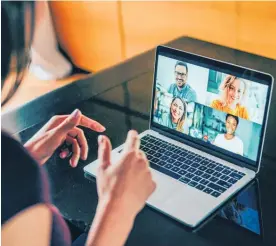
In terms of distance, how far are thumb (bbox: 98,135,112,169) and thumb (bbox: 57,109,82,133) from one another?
0.07 meters

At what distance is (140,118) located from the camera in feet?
3.38

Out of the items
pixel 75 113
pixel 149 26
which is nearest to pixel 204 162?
pixel 75 113

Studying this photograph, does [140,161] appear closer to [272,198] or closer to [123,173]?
[123,173]

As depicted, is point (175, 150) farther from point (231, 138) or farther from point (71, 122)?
point (71, 122)

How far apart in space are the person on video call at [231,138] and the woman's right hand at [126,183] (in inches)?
5.7

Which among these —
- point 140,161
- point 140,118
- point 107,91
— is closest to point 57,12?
point 107,91

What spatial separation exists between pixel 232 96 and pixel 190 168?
0.15 meters

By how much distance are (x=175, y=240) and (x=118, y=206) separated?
0.33ft

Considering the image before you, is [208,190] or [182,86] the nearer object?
[208,190]

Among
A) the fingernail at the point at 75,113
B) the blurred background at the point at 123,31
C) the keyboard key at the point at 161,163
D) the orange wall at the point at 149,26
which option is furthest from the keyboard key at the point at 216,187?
the orange wall at the point at 149,26

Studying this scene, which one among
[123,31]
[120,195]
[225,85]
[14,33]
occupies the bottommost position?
[123,31]

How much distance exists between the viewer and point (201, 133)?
34.9 inches

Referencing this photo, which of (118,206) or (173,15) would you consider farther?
(173,15)

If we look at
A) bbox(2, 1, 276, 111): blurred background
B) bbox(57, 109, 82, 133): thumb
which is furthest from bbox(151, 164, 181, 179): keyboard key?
bbox(2, 1, 276, 111): blurred background
